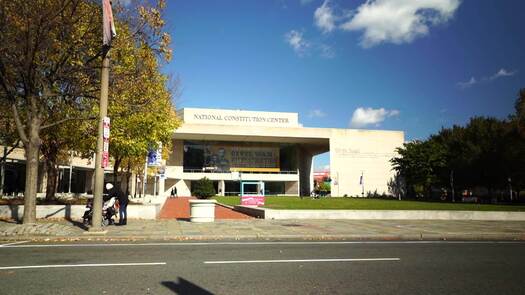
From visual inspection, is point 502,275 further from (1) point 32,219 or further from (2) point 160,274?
(1) point 32,219

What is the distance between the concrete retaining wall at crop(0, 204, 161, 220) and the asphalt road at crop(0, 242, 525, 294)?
7.57 meters

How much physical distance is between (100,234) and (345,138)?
250 feet

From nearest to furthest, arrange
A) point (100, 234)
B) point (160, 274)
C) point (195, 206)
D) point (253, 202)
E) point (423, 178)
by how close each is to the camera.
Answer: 1. point (160, 274)
2. point (100, 234)
3. point (195, 206)
4. point (253, 202)
5. point (423, 178)

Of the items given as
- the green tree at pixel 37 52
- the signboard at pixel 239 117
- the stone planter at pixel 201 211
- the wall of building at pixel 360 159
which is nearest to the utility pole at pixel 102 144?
the green tree at pixel 37 52

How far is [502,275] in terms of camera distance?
316 inches

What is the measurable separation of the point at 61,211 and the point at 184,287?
14.7 m

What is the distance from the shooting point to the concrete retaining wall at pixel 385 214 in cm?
2234

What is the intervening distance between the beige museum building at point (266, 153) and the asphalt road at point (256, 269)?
71.2 metres

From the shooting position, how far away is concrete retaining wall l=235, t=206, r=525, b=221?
22341mm

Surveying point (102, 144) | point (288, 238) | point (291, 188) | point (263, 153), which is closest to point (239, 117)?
point (263, 153)

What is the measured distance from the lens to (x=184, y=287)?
21.6 ft

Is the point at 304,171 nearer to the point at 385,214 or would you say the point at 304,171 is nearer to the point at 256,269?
the point at 385,214

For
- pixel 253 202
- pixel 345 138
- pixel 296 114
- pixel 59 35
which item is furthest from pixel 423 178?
pixel 59 35

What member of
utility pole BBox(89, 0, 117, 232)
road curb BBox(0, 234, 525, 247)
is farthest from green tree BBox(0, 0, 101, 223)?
road curb BBox(0, 234, 525, 247)
